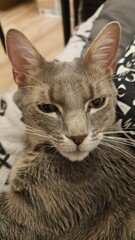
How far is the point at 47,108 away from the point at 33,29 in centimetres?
204

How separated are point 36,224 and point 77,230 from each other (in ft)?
0.40

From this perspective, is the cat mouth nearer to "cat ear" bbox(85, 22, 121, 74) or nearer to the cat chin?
the cat chin

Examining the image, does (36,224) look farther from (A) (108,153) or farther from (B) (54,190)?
(A) (108,153)

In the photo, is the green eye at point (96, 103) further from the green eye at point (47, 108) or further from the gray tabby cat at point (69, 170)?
the green eye at point (47, 108)

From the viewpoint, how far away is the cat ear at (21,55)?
100 cm

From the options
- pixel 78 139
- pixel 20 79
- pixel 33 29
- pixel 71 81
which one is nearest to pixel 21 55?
pixel 20 79

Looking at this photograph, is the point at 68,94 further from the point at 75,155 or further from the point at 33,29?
the point at 33,29

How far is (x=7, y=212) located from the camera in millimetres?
1008

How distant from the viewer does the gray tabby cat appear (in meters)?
0.97

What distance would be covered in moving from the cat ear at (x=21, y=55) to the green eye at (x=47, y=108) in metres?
0.13

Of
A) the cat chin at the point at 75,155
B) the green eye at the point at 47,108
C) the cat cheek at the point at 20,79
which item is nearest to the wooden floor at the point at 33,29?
the cat cheek at the point at 20,79

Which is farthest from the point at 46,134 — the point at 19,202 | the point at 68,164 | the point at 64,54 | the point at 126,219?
the point at 64,54

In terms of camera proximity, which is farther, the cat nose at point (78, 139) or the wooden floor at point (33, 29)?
the wooden floor at point (33, 29)

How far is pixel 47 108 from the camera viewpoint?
0.99 m
